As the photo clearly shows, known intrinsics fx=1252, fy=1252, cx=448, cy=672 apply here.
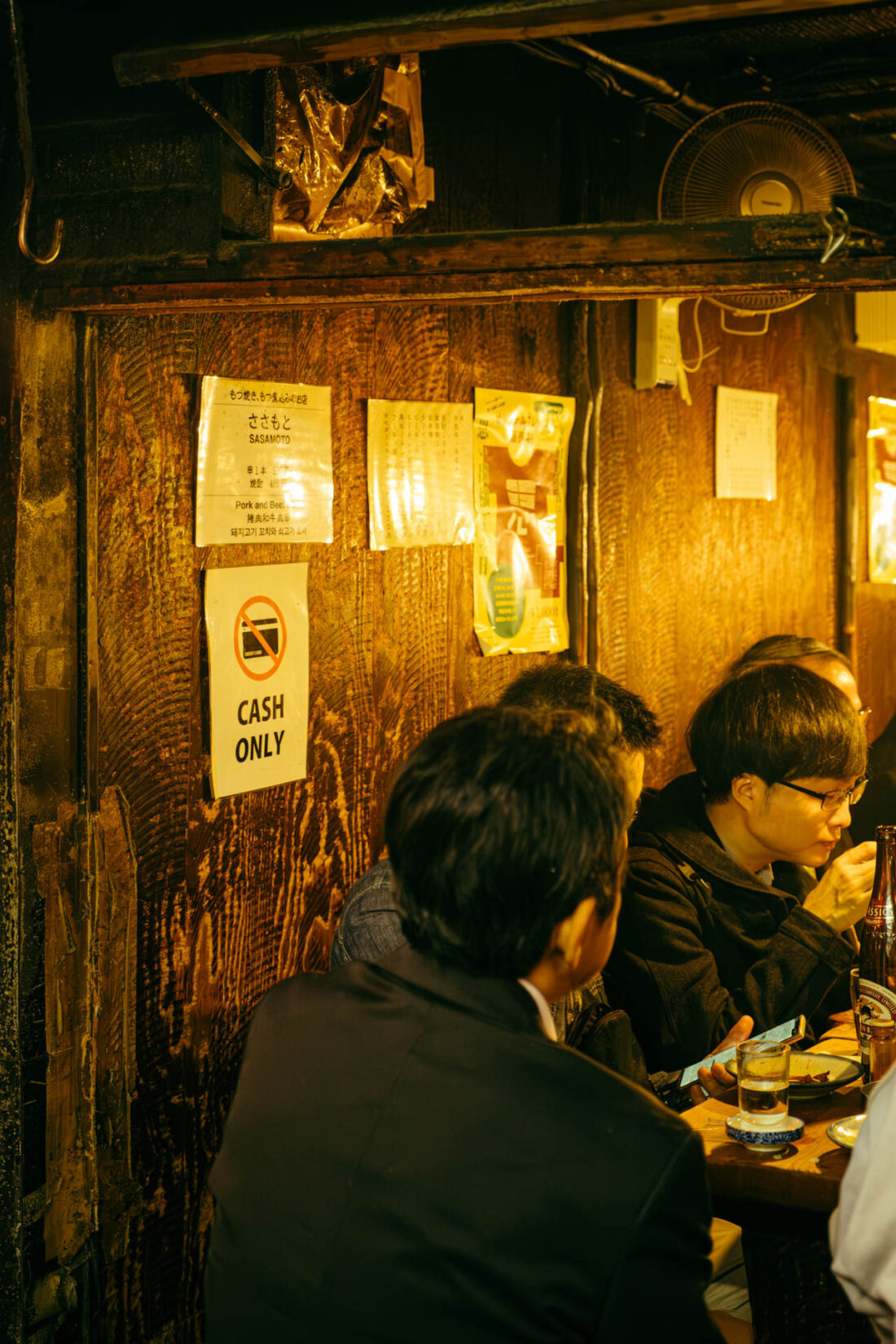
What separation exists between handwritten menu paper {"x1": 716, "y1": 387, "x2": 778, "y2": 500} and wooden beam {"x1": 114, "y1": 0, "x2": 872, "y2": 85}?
3427 mm

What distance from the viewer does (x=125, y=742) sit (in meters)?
3.06

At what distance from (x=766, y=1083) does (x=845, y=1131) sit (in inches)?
7.4

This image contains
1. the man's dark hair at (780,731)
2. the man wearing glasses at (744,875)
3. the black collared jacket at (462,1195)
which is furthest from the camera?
the man's dark hair at (780,731)

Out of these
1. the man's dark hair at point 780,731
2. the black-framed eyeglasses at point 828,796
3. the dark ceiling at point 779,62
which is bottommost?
the black-framed eyeglasses at point 828,796

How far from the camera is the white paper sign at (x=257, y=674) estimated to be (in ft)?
10.7

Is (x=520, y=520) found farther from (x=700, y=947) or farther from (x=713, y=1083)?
(x=713, y=1083)

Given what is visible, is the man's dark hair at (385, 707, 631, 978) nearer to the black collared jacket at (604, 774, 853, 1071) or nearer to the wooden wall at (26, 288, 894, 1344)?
the wooden wall at (26, 288, 894, 1344)

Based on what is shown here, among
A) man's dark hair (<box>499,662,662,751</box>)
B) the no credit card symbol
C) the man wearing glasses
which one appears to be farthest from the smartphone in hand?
the no credit card symbol

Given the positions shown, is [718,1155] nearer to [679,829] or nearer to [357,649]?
[679,829]

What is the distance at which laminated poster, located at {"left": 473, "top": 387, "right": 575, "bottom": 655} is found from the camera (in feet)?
14.0

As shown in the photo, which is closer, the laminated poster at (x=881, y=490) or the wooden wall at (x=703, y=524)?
the wooden wall at (x=703, y=524)

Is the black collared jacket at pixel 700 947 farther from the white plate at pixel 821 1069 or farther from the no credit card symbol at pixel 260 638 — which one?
the no credit card symbol at pixel 260 638

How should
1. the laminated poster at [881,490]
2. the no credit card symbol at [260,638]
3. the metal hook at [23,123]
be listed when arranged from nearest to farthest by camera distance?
the metal hook at [23,123] → the no credit card symbol at [260,638] → the laminated poster at [881,490]

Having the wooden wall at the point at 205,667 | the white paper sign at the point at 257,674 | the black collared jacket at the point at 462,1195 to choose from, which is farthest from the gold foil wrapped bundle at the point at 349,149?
the black collared jacket at the point at 462,1195
